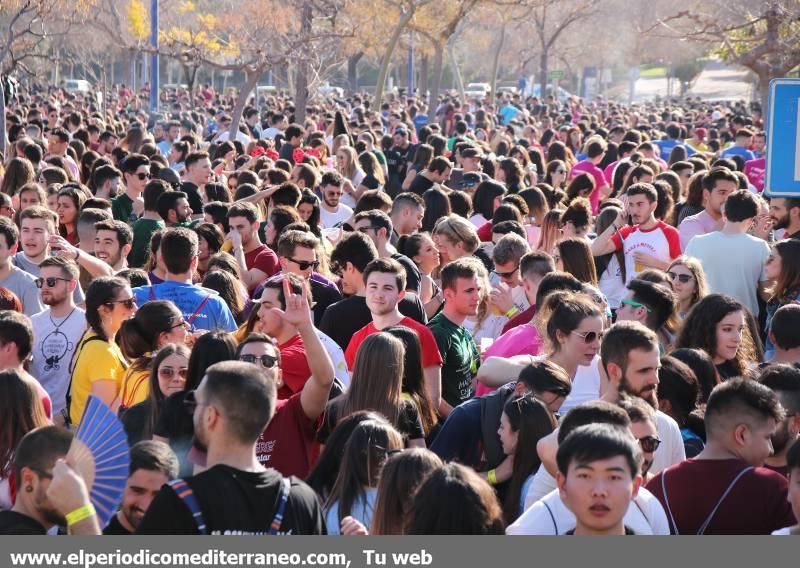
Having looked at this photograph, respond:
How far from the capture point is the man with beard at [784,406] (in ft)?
17.9

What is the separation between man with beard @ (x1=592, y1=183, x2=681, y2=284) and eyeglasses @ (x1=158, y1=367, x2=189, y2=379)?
15.8 feet

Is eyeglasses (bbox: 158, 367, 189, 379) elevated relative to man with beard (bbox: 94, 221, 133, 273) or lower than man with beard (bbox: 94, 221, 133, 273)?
lower

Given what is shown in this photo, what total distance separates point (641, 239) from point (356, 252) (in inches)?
115

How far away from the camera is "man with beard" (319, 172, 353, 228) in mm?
12219

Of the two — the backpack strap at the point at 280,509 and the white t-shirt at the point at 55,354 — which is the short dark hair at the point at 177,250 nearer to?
the white t-shirt at the point at 55,354

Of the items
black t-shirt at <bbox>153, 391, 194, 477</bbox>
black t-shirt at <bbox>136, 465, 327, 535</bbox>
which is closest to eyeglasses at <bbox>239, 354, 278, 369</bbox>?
black t-shirt at <bbox>153, 391, 194, 477</bbox>

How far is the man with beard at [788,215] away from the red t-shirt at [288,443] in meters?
5.16

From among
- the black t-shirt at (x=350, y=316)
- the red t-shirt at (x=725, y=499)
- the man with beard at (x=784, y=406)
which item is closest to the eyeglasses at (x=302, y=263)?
the black t-shirt at (x=350, y=316)

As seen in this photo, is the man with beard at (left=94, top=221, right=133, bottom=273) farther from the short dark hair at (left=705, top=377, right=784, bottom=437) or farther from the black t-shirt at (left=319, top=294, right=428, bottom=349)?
the short dark hair at (left=705, top=377, right=784, bottom=437)

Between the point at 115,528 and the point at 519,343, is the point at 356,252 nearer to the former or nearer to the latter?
the point at 519,343

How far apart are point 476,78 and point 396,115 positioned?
57004 millimetres

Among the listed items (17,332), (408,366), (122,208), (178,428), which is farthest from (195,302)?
(122,208)

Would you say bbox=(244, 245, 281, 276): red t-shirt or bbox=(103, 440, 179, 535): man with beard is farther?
bbox=(244, 245, 281, 276): red t-shirt

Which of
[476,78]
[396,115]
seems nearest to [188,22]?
[476,78]
